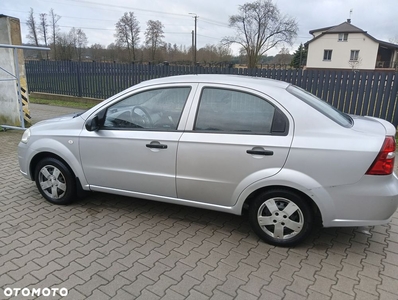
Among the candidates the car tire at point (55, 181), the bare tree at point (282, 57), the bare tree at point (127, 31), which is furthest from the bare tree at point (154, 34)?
the car tire at point (55, 181)

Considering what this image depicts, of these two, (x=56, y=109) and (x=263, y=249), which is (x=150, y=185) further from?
(x=56, y=109)

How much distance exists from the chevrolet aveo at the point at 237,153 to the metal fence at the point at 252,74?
549 centimetres

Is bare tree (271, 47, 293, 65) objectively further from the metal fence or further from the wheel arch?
the wheel arch

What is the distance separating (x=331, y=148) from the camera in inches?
98.7

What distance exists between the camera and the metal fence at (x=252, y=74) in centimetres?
760

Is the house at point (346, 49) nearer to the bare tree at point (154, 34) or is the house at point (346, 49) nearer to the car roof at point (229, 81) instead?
the bare tree at point (154, 34)

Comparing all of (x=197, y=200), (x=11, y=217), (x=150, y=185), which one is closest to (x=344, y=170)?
(x=197, y=200)

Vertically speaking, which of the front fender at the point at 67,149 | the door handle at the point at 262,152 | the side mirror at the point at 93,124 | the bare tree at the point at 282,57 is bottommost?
the front fender at the point at 67,149

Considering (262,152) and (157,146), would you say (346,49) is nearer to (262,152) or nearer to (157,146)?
(262,152)

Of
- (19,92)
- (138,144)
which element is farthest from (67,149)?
(19,92)

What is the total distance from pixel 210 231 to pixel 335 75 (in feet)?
22.1

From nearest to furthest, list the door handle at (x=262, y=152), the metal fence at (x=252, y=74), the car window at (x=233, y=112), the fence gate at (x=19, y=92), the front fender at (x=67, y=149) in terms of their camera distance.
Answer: the door handle at (x=262, y=152), the car window at (x=233, y=112), the front fender at (x=67, y=149), the fence gate at (x=19, y=92), the metal fence at (x=252, y=74)

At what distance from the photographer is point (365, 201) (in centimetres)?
253

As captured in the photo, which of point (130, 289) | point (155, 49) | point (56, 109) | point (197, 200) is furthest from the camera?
point (155, 49)
